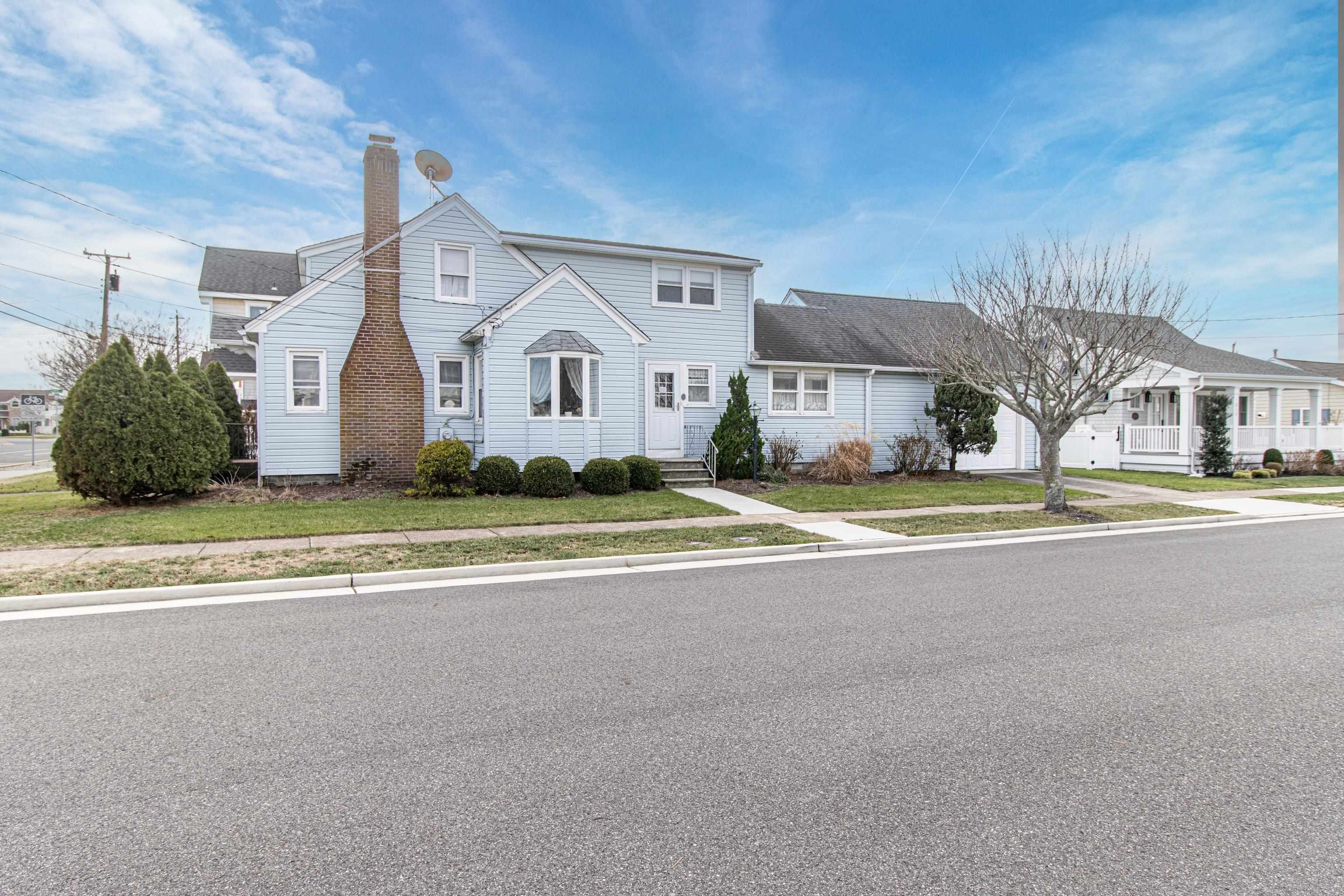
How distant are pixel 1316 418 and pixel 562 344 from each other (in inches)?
1061

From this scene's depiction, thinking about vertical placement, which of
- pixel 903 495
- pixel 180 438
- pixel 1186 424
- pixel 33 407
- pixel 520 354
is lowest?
pixel 903 495

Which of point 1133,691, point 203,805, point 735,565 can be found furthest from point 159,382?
point 1133,691

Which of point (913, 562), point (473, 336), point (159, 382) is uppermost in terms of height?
point (473, 336)

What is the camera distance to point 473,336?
1656 cm

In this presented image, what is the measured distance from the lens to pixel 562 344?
16.3 m

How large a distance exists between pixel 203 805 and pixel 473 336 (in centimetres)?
1438

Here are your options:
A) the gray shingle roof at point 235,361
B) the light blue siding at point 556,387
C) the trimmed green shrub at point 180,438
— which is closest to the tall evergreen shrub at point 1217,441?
the light blue siding at point 556,387

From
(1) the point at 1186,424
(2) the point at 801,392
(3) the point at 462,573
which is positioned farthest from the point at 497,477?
(1) the point at 1186,424

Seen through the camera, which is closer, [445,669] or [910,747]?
[910,747]

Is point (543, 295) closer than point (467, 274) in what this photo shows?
Yes

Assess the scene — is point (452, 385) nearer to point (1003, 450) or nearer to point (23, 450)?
→ point (1003, 450)

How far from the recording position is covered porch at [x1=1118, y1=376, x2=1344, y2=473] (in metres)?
22.6

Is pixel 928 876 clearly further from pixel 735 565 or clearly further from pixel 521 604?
pixel 735 565

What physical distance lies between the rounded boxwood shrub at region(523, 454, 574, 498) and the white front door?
3.52m
